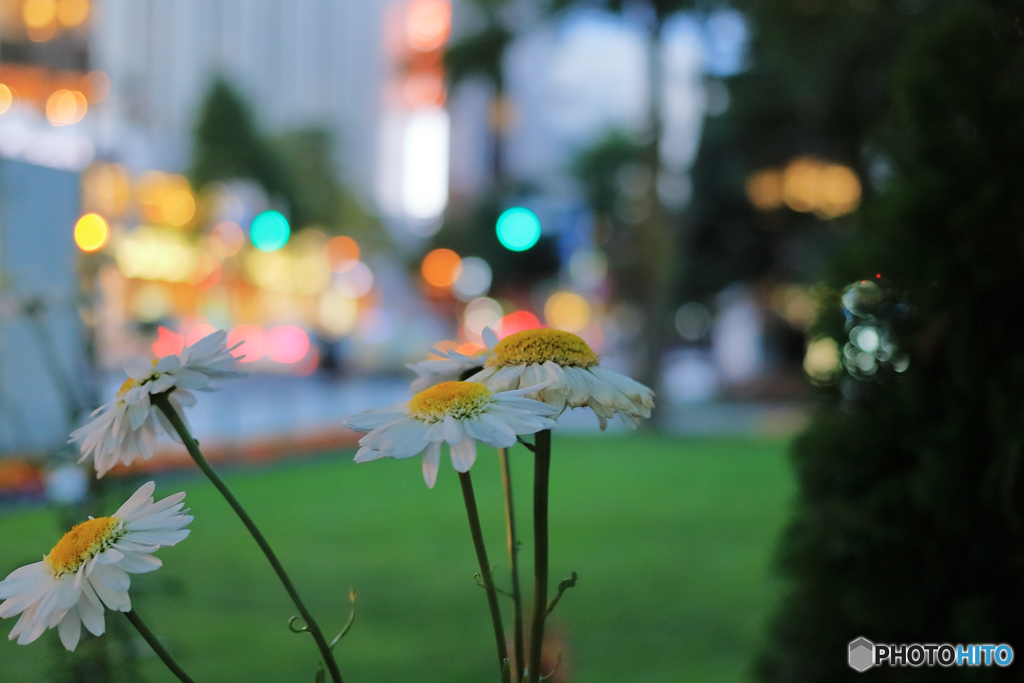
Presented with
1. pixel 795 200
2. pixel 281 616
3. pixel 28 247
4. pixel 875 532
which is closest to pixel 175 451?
pixel 28 247

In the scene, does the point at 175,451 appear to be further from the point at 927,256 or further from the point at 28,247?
the point at 927,256

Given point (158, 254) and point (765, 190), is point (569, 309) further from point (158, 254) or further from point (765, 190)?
point (765, 190)

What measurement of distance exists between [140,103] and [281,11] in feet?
70.0

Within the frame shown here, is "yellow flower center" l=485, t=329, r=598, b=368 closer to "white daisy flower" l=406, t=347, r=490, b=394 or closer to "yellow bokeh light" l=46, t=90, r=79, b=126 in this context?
"white daisy flower" l=406, t=347, r=490, b=394

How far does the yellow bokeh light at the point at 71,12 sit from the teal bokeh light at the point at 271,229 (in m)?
27.4

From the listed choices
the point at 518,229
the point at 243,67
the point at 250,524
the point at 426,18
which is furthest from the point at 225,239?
the point at 426,18

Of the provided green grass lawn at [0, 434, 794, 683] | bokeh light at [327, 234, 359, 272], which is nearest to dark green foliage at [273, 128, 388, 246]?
→ bokeh light at [327, 234, 359, 272]

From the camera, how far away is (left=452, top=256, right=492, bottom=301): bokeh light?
38122mm

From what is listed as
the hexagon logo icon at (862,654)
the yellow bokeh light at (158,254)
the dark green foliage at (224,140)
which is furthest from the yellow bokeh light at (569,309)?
the hexagon logo icon at (862,654)

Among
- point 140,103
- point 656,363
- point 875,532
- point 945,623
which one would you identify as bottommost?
point 656,363

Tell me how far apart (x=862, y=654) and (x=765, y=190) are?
22.5 m

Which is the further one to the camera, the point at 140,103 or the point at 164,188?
the point at 140,103

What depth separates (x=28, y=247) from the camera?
Result: 8.69 metres

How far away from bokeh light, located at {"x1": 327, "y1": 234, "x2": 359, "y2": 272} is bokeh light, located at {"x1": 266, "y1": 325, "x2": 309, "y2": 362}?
13.4 m
